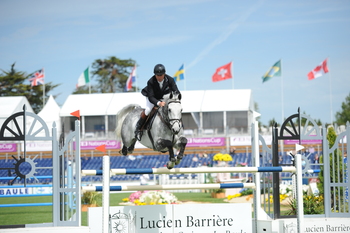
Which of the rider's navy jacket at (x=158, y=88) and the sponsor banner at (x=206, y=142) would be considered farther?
the sponsor banner at (x=206, y=142)

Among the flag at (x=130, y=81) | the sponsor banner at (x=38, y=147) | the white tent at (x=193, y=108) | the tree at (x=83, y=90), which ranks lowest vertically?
the sponsor banner at (x=38, y=147)

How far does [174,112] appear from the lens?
4.31 meters

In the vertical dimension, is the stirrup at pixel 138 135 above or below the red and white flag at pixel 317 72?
below

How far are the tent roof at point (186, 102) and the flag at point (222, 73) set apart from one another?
3.05 feet

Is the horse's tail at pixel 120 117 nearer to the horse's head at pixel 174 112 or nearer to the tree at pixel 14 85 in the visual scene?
the horse's head at pixel 174 112

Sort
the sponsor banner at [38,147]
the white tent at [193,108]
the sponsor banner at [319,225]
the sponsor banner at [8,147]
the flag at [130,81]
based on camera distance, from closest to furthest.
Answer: the sponsor banner at [319,225] < the sponsor banner at [8,147] < the sponsor banner at [38,147] < the white tent at [193,108] < the flag at [130,81]

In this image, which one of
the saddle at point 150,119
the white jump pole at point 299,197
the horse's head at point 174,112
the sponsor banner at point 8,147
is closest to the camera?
the horse's head at point 174,112

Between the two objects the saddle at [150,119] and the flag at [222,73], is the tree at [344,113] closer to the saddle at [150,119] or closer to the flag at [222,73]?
the flag at [222,73]

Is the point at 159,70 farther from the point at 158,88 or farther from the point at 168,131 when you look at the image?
the point at 168,131

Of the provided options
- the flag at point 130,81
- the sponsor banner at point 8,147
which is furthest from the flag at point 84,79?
the sponsor banner at point 8,147

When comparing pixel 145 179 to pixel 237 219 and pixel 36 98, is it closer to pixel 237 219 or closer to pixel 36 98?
pixel 237 219

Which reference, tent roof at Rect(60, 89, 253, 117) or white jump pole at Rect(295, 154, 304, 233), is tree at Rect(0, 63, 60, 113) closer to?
tent roof at Rect(60, 89, 253, 117)

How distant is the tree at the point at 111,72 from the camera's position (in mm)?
51344

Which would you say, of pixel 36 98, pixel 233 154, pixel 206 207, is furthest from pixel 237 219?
pixel 36 98
